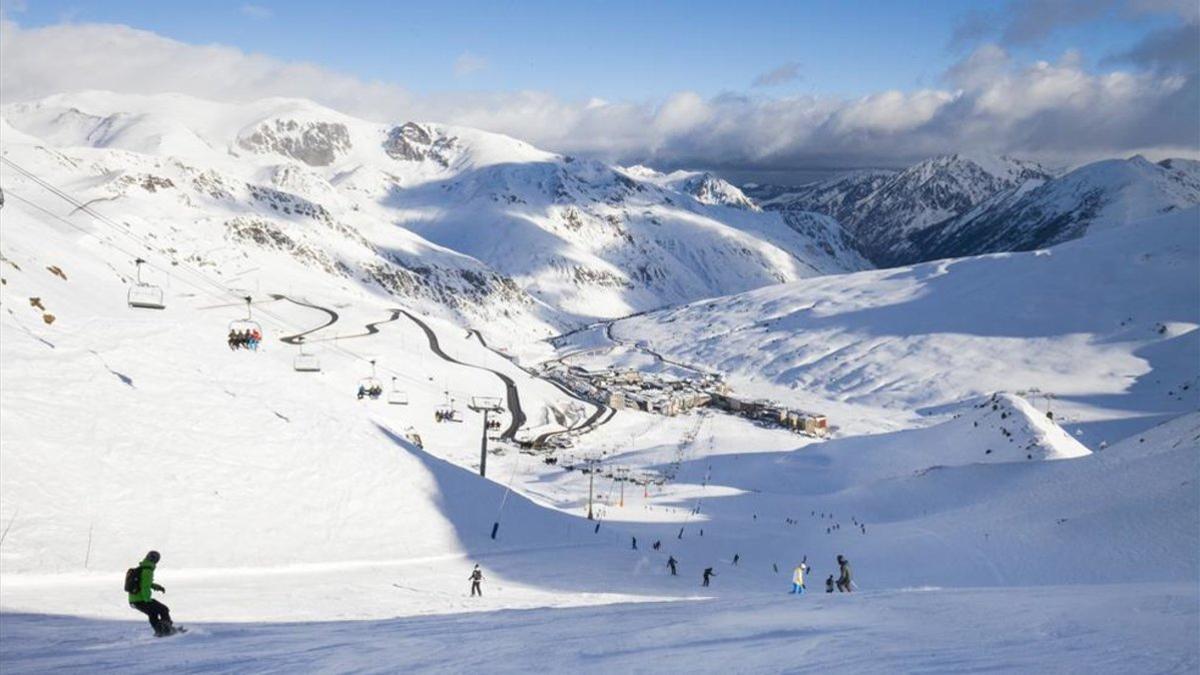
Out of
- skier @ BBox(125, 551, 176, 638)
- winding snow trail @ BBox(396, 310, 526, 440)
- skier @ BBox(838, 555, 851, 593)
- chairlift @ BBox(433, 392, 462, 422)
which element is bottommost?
skier @ BBox(838, 555, 851, 593)

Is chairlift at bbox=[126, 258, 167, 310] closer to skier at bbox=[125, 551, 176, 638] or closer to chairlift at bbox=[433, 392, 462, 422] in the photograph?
skier at bbox=[125, 551, 176, 638]

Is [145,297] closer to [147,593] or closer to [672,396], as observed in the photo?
[147,593]

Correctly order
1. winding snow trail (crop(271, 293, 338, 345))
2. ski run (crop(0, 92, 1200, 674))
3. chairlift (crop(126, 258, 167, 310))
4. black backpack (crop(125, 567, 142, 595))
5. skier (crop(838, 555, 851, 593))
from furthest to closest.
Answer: winding snow trail (crop(271, 293, 338, 345)) < chairlift (crop(126, 258, 167, 310)) < skier (crop(838, 555, 851, 593)) < black backpack (crop(125, 567, 142, 595)) < ski run (crop(0, 92, 1200, 674))

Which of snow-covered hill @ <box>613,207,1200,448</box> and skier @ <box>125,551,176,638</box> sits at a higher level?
snow-covered hill @ <box>613,207,1200,448</box>

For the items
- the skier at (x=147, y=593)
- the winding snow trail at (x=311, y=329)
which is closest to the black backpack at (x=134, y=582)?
the skier at (x=147, y=593)

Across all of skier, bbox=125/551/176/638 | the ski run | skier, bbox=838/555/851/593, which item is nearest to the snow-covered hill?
the ski run

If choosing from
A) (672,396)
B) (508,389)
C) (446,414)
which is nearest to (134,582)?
(446,414)

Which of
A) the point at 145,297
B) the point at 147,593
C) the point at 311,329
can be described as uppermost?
the point at 311,329

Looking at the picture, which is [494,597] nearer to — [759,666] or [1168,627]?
[759,666]
